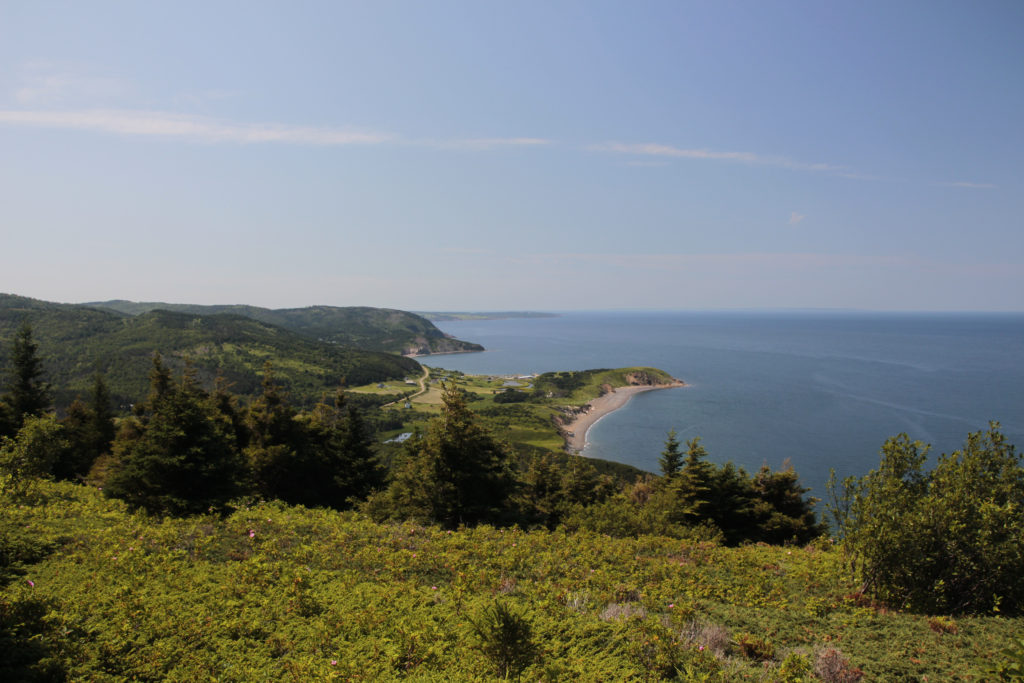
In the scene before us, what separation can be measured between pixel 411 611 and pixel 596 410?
11439 cm

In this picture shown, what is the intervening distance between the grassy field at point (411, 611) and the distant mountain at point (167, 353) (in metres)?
128

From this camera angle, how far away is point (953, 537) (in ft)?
27.8

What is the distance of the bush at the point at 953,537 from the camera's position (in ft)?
26.8

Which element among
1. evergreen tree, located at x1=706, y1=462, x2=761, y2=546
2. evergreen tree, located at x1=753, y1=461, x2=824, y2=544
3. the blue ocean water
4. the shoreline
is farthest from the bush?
the shoreline

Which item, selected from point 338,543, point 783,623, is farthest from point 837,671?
point 338,543

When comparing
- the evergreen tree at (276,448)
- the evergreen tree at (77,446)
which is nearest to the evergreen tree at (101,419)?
the evergreen tree at (77,446)

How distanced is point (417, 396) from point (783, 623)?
140 m

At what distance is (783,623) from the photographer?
787 centimetres

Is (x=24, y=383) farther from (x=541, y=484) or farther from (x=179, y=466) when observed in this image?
(x=541, y=484)

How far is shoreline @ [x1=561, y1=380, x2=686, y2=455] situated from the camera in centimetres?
8951

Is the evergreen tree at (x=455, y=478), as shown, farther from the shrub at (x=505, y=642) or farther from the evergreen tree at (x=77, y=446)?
the evergreen tree at (x=77, y=446)

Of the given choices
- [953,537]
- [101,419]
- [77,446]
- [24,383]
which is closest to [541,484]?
[953,537]

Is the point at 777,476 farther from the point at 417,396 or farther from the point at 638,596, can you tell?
the point at 417,396

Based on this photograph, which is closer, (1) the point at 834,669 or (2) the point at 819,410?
(1) the point at 834,669
